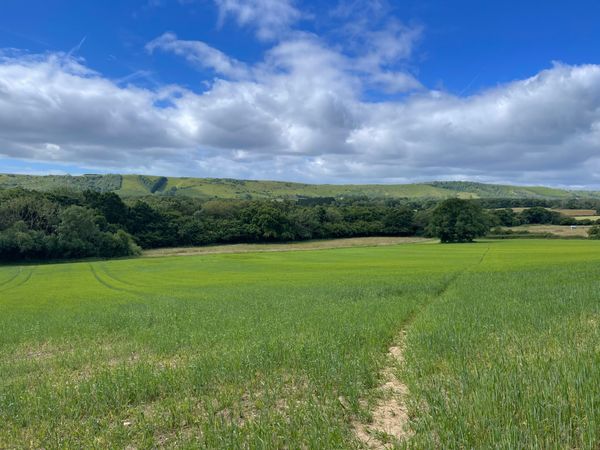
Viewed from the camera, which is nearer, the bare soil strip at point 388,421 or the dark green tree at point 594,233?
the bare soil strip at point 388,421

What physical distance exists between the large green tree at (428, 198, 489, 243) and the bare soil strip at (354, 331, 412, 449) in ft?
320

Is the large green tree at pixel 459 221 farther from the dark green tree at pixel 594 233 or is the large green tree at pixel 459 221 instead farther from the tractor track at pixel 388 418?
the tractor track at pixel 388 418

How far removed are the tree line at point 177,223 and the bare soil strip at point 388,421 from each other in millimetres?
85469

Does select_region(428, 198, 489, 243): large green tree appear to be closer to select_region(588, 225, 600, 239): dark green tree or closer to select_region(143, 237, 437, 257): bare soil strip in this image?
select_region(143, 237, 437, 257): bare soil strip

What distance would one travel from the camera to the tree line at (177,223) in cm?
8019

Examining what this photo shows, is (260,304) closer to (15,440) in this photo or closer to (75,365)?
(75,365)

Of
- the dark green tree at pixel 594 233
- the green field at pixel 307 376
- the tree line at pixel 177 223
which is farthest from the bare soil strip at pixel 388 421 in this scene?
the dark green tree at pixel 594 233

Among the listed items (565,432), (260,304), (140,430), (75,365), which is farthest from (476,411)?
(260,304)

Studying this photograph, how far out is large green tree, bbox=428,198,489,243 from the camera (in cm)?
9819

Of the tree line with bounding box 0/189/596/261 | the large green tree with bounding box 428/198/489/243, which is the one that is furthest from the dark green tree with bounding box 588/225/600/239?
the large green tree with bounding box 428/198/489/243

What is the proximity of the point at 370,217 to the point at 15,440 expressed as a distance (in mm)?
121628

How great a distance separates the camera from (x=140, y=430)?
22.2ft

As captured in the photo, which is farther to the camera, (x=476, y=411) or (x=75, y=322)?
(x=75, y=322)

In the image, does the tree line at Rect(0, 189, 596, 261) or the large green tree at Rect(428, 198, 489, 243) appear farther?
the large green tree at Rect(428, 198, 489, 243)
